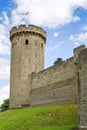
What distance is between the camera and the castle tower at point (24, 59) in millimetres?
41000

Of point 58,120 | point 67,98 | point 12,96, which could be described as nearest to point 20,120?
point 58,120

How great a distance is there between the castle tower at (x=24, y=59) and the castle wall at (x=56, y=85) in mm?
1401

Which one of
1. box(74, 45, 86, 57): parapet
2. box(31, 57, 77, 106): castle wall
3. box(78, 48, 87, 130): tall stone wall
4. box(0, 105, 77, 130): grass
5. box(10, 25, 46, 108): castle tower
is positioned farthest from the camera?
box(10, 25, 46, 108): castle tower

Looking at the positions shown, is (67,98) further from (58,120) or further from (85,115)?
(85,115)

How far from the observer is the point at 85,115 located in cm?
1930

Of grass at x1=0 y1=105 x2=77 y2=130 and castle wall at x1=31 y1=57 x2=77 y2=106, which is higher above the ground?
castle wall at x1=31 y1=57 x2=77 y2=106

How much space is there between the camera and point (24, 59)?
137ft

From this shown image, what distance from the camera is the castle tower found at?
41.0 meters

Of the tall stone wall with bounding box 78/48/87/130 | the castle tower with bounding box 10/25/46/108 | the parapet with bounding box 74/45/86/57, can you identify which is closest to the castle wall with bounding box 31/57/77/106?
the parapet with bounding box 74/45/86/57

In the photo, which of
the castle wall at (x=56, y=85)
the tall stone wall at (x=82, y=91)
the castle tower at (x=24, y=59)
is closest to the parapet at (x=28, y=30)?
the castle tower at (x=24, y=59)

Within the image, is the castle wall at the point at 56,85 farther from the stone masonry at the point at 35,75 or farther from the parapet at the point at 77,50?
the parapet at the point at 77,50

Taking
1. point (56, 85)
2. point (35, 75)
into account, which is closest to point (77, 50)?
point (56, 85)

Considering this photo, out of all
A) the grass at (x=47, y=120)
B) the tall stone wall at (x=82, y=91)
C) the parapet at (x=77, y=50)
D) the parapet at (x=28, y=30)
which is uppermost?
the parapet at (x=28, y=30)

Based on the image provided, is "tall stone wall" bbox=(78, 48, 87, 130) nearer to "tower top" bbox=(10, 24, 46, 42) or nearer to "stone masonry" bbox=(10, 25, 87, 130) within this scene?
"stone masonry" bbox=(10, 25, 87, 130)
